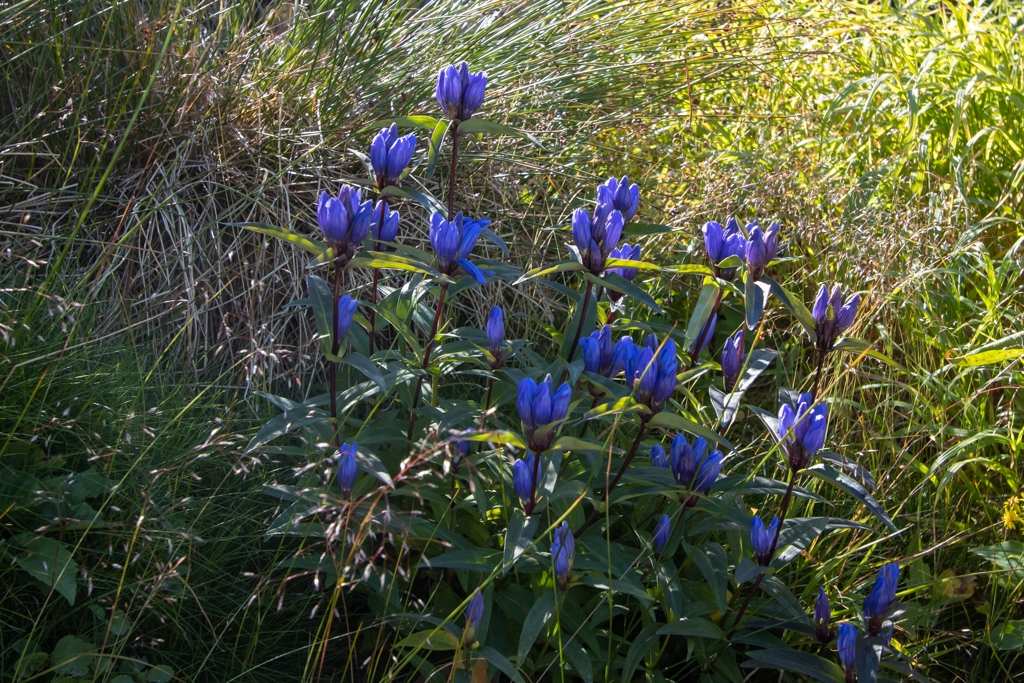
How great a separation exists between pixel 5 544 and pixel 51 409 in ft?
1.11

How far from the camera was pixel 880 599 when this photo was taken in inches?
51.4

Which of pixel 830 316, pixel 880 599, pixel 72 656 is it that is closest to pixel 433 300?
pixel 830 316

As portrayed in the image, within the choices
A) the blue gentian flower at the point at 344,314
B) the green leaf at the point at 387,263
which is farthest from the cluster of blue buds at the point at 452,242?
the blue gentian flower at the point at 344,314

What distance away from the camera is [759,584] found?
4.58 ft

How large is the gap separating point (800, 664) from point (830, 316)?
654 mm

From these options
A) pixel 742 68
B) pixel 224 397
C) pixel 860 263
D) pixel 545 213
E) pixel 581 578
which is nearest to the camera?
pixel 581 578

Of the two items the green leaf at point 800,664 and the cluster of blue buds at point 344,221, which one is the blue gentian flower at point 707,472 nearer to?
the green leaf at point 800,664

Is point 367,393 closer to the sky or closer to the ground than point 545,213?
closer to the sky

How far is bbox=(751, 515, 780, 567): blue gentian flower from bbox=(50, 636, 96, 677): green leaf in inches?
46.6

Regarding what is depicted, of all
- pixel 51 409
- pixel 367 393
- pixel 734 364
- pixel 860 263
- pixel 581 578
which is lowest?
pixel 860 263

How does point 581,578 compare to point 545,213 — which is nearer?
point 581,578

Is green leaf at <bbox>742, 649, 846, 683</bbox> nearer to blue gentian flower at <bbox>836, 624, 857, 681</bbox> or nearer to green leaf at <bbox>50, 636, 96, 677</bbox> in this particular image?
blue gentian flower at <bbox>836, 624, 857, 681</bbox>

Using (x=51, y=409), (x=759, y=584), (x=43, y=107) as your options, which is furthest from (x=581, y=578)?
(x=43, y=107)

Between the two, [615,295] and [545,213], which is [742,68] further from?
[615,295]
